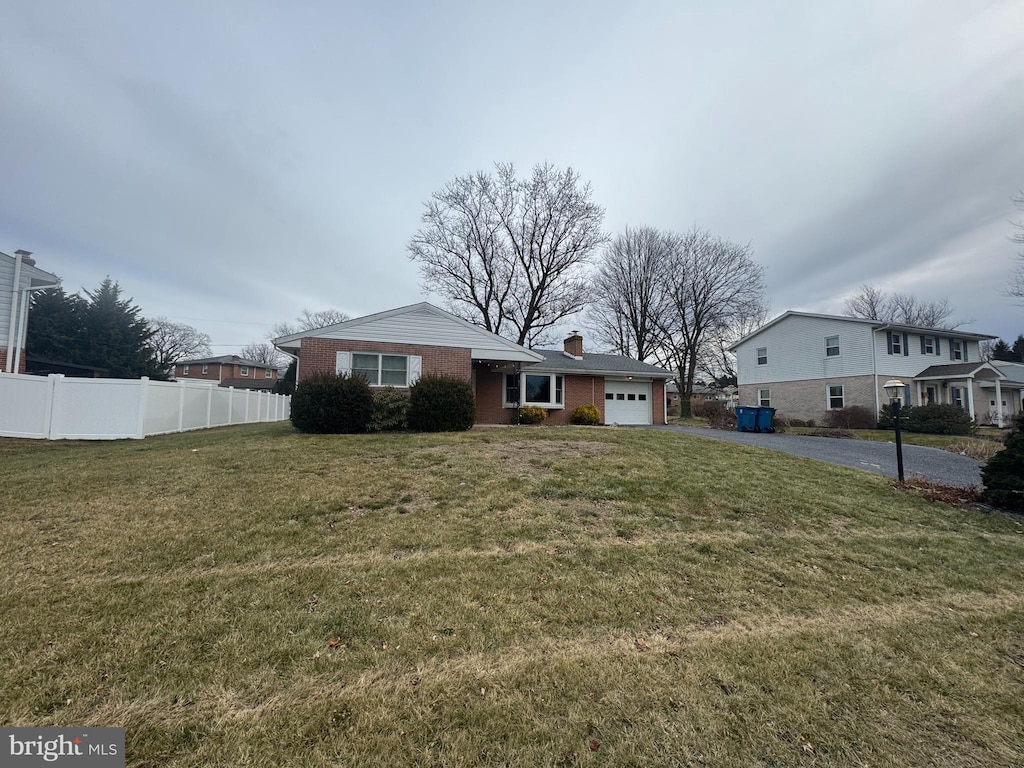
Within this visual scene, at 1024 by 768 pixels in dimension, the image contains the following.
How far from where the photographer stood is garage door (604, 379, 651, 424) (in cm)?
2031

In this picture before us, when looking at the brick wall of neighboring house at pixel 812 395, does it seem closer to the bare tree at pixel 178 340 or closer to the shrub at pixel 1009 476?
the shrub at pixel 1009 476

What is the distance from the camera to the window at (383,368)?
1423cm

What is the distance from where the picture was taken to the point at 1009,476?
6.95m

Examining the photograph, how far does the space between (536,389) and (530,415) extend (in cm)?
162

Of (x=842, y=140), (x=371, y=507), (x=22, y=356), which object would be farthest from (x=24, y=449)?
(x=842, y=140)

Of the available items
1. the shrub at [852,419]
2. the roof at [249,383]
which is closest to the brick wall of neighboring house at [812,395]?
the shrub at [852,419]

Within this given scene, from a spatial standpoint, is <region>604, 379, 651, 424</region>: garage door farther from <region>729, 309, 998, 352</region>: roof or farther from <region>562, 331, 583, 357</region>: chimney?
<region>729, 309, 998, 352</region>: roof

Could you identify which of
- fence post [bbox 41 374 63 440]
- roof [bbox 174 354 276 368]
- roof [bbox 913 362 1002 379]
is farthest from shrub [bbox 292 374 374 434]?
roof [bbox 174 354 276 368]

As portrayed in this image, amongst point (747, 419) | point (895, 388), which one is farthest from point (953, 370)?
point (895, 388)

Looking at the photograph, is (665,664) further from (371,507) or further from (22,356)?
(22,356)

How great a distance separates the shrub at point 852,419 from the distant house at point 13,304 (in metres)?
34.4

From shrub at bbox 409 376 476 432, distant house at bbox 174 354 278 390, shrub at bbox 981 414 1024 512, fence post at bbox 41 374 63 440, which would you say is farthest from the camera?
distant house at bbox 174 354 278 390

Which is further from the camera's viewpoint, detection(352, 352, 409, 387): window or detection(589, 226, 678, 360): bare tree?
detection(589, 226, 678, 360): bare tree

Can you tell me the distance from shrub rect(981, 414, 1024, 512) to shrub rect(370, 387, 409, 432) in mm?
12399
